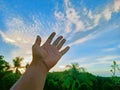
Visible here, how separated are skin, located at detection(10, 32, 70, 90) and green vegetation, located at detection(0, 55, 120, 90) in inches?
1001

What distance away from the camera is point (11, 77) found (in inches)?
1064

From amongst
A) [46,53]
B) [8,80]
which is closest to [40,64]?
[46,53]

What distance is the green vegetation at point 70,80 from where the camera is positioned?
27.0m

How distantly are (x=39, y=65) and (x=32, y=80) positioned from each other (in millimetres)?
87

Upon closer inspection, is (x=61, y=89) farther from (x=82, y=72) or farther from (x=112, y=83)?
(x=112, y=83)

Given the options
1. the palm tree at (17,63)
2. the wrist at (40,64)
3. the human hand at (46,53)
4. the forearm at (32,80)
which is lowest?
the forearm at (32,80)

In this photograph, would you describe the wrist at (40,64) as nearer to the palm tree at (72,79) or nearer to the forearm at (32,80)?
the forearm at (32,80)

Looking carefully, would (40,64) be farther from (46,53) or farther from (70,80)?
(70,80)

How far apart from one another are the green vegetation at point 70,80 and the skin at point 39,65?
1001 inches

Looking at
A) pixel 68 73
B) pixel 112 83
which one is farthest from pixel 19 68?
pixel 112 83

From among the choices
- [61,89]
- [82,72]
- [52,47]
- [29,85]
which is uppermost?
[82,72]

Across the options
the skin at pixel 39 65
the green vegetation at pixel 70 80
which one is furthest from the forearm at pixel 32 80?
the green vegetation at pixel 70 80

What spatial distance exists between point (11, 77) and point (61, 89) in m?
4.30

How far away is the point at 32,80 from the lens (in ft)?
3.05
